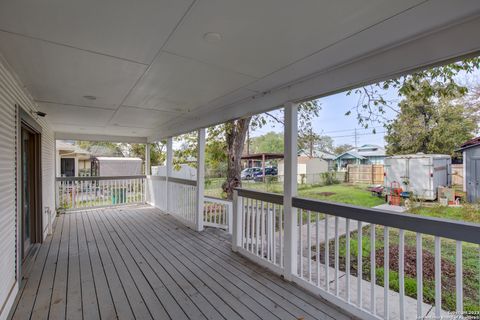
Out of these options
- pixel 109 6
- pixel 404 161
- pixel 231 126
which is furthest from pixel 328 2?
pixel 231 126

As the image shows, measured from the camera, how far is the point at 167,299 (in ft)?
7.86

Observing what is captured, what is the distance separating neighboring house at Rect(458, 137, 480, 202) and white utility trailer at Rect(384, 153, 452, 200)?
0.09 m

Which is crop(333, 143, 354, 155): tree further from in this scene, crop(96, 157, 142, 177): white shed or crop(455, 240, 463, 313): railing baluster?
crop(96, 157, 142, 177): white shed

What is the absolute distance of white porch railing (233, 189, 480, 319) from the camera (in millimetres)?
1697

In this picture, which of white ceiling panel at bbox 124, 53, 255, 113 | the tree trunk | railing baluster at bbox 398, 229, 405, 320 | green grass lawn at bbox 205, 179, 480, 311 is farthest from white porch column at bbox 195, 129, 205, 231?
railing baluster at bbox 398, 229, 405, 320

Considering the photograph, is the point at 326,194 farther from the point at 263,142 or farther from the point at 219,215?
the point at 263,142

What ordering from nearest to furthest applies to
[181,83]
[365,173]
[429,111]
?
[429,111] → [365,173] → [181,83]

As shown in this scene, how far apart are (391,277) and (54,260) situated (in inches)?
177

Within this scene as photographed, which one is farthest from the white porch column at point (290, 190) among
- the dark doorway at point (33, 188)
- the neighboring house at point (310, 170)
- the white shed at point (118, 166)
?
the white shed at point (118, 166)

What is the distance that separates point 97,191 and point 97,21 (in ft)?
22.5

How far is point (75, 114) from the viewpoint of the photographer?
4609 millimetres

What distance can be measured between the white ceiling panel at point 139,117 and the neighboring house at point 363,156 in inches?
127

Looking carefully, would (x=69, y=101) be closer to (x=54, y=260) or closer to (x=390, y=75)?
(x=54, y=260)

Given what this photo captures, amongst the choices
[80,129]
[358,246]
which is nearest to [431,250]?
[358,246]
